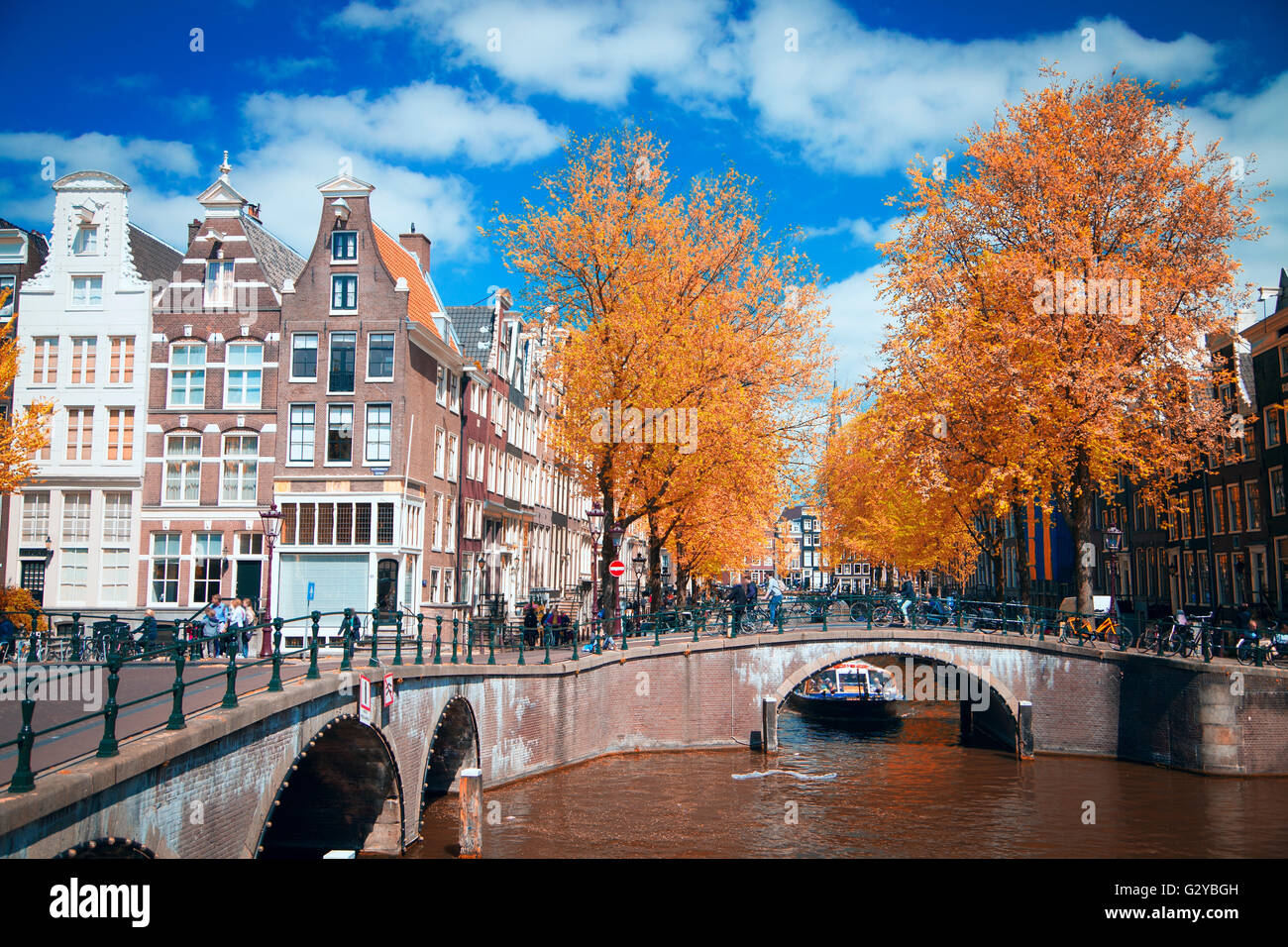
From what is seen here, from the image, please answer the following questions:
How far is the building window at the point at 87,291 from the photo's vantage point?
1352 inches

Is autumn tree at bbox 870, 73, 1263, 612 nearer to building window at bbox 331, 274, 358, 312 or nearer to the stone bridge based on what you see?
the stone bridge

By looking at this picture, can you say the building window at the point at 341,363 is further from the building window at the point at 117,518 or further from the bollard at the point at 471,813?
the bollard at the point at 471,813

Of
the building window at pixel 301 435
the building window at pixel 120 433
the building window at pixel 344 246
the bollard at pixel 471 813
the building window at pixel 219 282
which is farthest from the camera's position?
the building window at pixel 219 282

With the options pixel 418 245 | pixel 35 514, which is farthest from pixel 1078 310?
pixel 35 514

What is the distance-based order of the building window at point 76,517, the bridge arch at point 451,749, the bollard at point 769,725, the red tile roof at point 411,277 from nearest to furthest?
the bridge arch at point 451,749, the bollard at point 769,725, the building window at point 76,517, the red tile roof at point 411,277

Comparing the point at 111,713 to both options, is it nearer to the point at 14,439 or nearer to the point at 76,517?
the point at 14,439

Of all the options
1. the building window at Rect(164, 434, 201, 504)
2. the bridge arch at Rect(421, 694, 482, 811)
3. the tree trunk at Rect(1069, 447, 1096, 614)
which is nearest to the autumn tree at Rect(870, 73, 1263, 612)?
the tree trunk at Rect(1069, 447, 1096, 614)

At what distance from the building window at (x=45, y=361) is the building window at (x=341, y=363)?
9958mm

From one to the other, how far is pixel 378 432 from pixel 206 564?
7.34 m

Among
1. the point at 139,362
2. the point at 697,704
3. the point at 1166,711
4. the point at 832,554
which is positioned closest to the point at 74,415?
the point at 139,362

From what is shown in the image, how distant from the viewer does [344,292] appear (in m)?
33.4

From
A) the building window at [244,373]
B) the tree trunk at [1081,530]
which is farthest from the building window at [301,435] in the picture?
the tree trunk at [1081,530]
